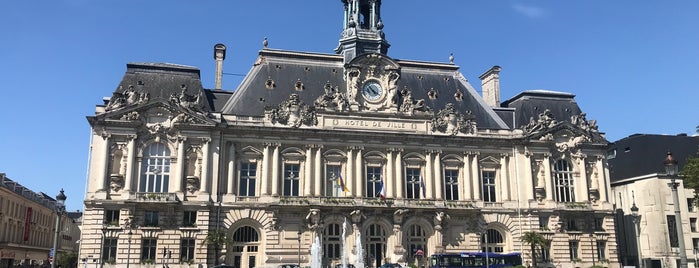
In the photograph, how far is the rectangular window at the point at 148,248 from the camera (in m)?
47.5

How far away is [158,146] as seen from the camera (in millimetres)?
50031

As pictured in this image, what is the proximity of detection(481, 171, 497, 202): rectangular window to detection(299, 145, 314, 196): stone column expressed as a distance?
15984 mm

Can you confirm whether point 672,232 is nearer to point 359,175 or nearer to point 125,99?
point 359,175

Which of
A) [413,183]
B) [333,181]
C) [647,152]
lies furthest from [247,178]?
[647,152]

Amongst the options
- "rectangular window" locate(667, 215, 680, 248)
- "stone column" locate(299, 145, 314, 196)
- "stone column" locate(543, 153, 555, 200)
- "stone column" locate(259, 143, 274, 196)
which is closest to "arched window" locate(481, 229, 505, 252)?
"stone column" locate(543, 153, 555, 200)

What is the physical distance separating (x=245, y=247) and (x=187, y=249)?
4632 millimetres

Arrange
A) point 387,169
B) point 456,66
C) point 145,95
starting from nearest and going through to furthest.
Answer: point 145,95 < point 387,169 < point 456,66

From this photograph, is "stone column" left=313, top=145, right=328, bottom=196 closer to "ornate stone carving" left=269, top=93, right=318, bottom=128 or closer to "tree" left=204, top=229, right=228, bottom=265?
"ornate stone carving" left=269, top=93, right=318, bottom=128

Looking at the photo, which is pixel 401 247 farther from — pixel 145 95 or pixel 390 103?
pixel 145 95

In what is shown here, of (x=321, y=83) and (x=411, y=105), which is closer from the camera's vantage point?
(x=411, y=105)

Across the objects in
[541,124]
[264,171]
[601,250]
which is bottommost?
[601,250]

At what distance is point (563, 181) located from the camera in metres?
57.2

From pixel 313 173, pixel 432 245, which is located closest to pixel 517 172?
pixel 432 245

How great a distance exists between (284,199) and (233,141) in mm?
6585
